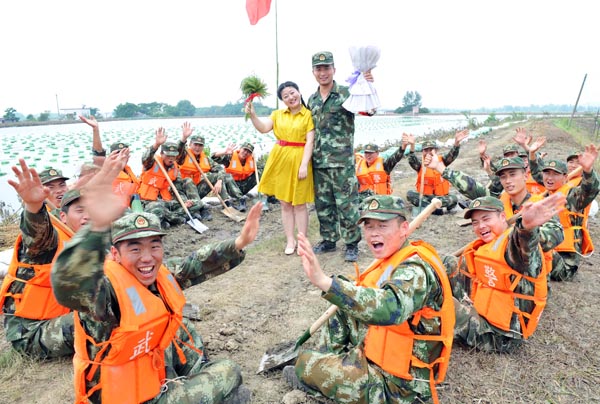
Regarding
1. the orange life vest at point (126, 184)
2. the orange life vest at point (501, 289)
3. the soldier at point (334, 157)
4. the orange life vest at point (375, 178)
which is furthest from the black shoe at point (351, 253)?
the orange life vest at point (126, 184)

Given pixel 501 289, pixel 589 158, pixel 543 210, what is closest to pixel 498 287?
pixel 501 289

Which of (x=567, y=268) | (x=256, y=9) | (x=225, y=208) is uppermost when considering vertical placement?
(x=256, y=9)

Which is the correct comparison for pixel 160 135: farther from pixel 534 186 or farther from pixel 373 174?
pixel 534 186

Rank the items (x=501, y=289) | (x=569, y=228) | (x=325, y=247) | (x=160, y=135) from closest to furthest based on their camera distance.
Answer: (x=501, y=289) → (x=569, y=228) → (x=325, y=247) → (x=160, y=135)

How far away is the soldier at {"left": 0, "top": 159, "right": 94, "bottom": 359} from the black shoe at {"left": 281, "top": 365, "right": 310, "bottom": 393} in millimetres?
1637

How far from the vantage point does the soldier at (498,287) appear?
3.05 metres

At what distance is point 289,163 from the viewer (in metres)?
5.06

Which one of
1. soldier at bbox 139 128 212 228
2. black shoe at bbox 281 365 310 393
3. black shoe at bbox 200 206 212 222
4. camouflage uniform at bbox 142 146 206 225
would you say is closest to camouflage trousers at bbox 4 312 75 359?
black shoe at bbox 281 365 310 393

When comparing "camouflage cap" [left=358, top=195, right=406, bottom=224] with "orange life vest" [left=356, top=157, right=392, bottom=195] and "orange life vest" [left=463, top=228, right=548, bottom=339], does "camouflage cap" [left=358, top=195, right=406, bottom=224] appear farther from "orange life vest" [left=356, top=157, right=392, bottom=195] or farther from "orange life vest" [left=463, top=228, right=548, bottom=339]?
"orange life vest" [left=356, top=157, right=392, bottom=195]

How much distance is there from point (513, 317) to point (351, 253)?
2.15 m

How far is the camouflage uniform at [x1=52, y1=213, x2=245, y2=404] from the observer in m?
1.88

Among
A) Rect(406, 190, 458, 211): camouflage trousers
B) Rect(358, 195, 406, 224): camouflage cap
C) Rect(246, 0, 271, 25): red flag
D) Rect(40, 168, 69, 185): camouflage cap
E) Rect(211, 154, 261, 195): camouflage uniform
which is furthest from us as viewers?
Rect(211, 154, 261, 195): camouflage uniform

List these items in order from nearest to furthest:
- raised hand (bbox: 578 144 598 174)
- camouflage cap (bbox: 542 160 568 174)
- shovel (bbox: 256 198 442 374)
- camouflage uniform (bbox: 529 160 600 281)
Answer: shovel (bbox: 256 198 442 374) < raised hand (bbox: 578 144 598 174) < camouflage uniform (bbox: 529 160 600 281) < camouflage cap (bbox: 542 160 568 174)

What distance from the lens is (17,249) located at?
319cm
